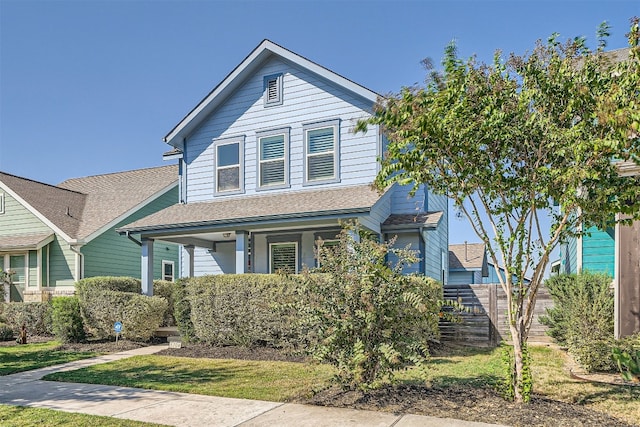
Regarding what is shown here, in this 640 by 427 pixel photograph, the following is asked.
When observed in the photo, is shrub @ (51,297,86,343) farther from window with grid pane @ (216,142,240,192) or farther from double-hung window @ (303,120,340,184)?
double-hung window @ (303,120,340,184)

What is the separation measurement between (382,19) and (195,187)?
791 cm

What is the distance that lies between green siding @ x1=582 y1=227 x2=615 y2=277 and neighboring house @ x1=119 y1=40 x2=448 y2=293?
360 cm

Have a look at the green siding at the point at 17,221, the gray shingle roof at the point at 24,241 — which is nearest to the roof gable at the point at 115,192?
the gray shingle roof at the point at 24,241

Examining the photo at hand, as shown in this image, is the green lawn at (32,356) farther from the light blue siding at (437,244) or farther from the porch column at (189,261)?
the light blue siding at (437,244)

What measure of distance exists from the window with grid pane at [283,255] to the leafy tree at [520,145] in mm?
8888

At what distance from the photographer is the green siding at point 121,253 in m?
18.7

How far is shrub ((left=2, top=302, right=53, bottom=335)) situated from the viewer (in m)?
15.5

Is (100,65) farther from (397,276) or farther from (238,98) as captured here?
(397,276)

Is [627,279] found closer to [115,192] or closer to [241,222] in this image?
[241,222]

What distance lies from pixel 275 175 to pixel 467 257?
81.9 ft

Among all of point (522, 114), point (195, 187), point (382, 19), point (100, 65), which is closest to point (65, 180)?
point (100, 65)

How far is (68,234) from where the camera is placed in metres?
18.4

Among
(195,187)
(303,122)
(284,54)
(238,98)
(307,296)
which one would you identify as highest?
(284,54)

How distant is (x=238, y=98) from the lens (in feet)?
51.2
